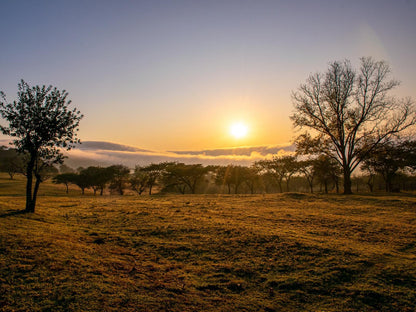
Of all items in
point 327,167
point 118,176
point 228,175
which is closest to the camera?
point 327,167

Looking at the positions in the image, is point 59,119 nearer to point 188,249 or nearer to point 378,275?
point 188,249

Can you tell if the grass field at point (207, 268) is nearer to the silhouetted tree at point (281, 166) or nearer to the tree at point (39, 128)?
the tree at point (39, 128)

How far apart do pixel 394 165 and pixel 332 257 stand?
52.8m

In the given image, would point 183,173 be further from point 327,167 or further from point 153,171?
point 327,167

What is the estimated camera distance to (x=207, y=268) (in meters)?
7.57

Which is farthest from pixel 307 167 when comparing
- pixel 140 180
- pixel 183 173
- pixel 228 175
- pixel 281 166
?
pixel 140 180

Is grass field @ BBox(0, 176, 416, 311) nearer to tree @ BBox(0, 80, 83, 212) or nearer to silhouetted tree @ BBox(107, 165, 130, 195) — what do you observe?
tree @ BBox(0, 80, 83, 212)

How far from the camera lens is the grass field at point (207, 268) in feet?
18.5

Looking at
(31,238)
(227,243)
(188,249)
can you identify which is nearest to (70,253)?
(31,238)

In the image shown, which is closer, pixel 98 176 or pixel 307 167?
pixel 307 167

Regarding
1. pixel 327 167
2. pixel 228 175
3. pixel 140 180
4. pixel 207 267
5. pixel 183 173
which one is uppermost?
pixel 327 167

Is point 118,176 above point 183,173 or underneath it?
underneath

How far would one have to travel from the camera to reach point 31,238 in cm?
908

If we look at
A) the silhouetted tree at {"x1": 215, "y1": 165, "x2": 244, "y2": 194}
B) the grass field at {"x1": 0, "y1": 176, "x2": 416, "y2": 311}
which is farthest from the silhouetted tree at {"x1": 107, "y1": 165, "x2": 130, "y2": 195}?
the grass field at {"x1": 0, "y1": 176, "x2": 416, "y2": 311}
